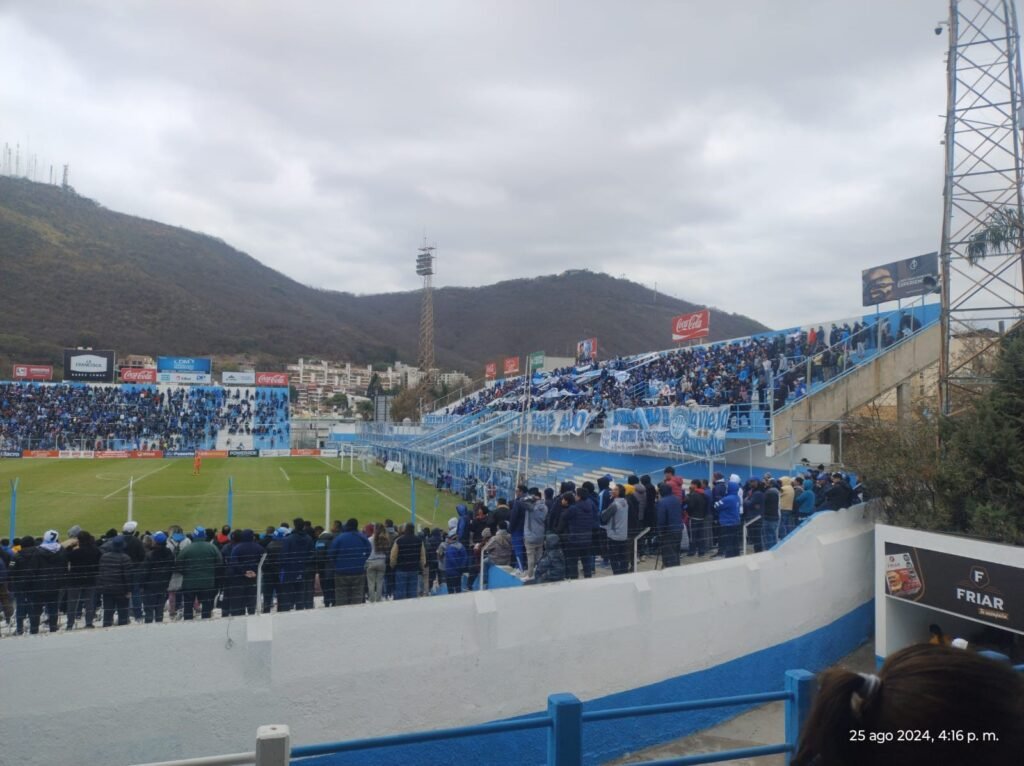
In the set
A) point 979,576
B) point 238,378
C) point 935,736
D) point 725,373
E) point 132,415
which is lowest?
point 979,576

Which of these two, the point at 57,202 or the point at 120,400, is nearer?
the point at 120,400

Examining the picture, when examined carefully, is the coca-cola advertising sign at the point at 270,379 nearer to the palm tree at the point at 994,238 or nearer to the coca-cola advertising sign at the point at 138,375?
the coca-cola advertising sign at the point at 138,375

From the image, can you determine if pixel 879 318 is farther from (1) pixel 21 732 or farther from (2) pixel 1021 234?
(1) pixel 21 732

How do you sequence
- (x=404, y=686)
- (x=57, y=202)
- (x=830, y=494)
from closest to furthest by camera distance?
(x=404, y=686), (x=830, y=494), (x=57, y=202)

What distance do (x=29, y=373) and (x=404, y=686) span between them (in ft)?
249

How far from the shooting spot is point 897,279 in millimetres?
28703

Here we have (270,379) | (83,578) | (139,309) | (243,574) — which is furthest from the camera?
(139,309)

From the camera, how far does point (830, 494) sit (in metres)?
11.5

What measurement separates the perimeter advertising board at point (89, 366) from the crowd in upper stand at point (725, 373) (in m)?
39.8

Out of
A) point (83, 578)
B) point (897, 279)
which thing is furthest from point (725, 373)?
point (83, 578)

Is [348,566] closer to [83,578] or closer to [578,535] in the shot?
[83,578]

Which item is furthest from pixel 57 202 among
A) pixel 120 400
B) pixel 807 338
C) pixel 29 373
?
pixel 807 338

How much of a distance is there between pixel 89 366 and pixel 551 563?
210ft

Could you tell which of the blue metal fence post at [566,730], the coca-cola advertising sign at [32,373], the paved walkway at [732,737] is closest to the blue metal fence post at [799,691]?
the blue metal fence post at [566,730]
